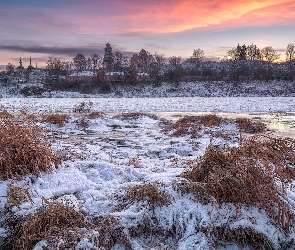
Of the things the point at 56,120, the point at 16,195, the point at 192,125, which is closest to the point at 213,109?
the point at 192,125

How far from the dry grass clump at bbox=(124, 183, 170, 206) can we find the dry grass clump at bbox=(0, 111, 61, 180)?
6.10ft

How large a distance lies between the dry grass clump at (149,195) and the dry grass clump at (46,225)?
941 mm

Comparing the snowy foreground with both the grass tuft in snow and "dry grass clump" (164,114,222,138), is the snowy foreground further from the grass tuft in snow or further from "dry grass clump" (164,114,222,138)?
"dry grass clump" (164,114,222,138)

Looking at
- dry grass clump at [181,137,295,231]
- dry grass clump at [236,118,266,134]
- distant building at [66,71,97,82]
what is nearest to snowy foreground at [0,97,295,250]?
dry grass clump at [181,137,295,231]

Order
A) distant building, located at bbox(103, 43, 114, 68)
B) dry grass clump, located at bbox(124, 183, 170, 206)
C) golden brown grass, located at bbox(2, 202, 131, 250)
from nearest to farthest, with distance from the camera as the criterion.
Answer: golden brown grass, located at bbox(2, 202, 131, 250)
dry grass clump, located at bbox(124, 183, 170, 206)
distant building, located at bbox(103, 43, 114, 68)

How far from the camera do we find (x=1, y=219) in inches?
181

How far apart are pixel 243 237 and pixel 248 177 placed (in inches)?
39.9

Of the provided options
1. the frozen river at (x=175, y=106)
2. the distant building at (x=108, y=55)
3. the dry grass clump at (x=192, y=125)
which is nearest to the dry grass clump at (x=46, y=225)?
the dry grass clump at (x=192, y=125)

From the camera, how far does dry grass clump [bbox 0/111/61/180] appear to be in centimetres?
546

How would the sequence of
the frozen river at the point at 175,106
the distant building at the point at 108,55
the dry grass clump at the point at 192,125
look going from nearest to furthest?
1. the dry grass clump at the point at 192,125
2. the frozen river at the point at 175,106
3. the distant building at the point at 108,55

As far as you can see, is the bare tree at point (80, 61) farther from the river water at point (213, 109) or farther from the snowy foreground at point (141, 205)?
the snowy foreground at point (141, 205)

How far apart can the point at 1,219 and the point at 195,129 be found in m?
8.56

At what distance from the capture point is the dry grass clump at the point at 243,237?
166 inches

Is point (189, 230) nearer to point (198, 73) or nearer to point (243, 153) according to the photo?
point (243, 153)
